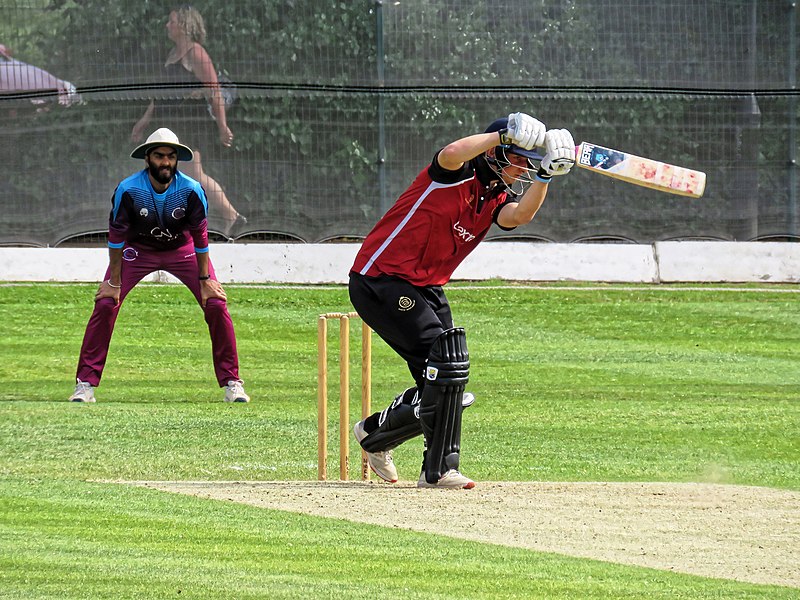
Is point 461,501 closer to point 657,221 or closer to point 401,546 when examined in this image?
point 401,546

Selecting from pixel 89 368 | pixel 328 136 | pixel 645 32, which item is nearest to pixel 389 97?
pixel 328 136

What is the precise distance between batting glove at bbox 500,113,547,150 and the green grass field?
1822 mm

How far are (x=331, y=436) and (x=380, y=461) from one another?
6.82ft

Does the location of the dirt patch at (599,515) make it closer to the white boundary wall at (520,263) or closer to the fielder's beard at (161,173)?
the fielder's beard at (161,173)

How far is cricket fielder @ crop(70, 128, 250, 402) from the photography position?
10586mm

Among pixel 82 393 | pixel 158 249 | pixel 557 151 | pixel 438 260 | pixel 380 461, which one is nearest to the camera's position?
pixel 557 151

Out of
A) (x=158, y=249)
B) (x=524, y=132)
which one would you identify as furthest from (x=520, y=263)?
(x=524, y=132)

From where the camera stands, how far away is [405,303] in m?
7.36

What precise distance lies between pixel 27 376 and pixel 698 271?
8530mm

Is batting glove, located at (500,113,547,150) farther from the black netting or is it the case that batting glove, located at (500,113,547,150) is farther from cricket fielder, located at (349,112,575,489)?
the black netting

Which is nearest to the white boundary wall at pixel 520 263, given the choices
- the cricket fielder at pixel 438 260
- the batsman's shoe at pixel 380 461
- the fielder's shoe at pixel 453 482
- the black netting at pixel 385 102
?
the black netting at pixel 385 102

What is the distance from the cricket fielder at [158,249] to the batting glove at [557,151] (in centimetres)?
421

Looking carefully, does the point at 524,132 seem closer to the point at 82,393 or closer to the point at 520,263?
the point at 82,393

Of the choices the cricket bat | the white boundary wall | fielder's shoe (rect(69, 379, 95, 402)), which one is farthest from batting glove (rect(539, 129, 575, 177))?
the white boundary wall
